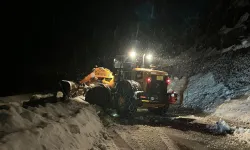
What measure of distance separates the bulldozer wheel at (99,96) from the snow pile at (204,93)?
6.83 metres

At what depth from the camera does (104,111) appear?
1387 centimetres

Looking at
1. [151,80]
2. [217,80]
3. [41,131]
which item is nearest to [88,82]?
[151,80]

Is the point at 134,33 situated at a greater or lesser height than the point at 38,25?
lesser

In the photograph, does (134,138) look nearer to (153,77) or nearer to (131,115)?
(131,115)

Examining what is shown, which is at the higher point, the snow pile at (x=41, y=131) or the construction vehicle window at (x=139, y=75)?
the construction vehicle window at (x=139, y=75)

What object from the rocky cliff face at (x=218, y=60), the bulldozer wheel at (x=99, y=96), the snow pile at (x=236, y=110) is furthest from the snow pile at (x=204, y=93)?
the bulldozer wheel at (x=99, y=96)

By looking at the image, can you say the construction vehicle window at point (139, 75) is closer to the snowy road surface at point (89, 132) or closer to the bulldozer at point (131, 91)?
the bulldozer at point (131, 91)

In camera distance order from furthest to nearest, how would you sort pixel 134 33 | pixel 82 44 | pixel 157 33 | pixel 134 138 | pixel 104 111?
1. pixel 82 44
2. pixel 134 33
3. pixel 157 33
4. pixel 104 111
5. pixel 134 138

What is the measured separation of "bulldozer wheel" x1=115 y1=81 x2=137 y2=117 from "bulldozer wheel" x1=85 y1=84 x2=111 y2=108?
0.54 meters

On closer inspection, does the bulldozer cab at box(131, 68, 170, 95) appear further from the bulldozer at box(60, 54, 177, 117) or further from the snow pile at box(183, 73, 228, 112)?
the snow pile at box(183, 73, 228, 112)

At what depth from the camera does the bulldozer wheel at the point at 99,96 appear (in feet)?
→ 46.2

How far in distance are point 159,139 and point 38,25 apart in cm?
8154

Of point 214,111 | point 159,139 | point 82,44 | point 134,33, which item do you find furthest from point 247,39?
point 82,44

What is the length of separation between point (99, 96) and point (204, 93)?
9.26 metres
